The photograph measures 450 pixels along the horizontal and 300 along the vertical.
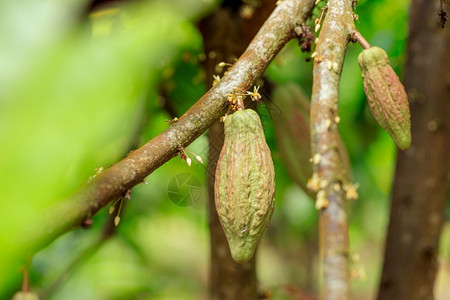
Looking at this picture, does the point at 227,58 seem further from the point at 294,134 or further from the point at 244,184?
the point at 244,184

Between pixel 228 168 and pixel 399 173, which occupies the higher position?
pixel 228 168

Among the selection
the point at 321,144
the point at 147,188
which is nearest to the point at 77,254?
the point at 147,188

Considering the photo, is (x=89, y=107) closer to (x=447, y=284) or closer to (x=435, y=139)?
(x=435, y=139)

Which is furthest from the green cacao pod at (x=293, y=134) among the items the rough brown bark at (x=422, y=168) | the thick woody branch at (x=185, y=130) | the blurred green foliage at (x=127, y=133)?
the thick woody branch at (x=185, y=130)

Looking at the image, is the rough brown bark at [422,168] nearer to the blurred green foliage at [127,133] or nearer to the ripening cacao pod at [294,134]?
the blurred green foliage at [127,133]

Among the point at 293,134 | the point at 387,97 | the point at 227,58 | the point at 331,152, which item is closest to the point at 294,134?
the point at 293,134

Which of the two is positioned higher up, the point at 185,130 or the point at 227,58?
the point at 185,130
